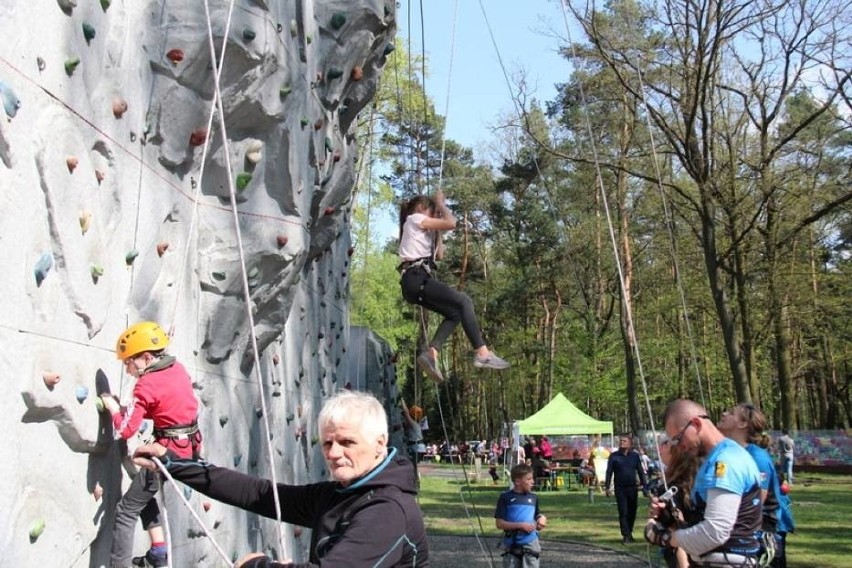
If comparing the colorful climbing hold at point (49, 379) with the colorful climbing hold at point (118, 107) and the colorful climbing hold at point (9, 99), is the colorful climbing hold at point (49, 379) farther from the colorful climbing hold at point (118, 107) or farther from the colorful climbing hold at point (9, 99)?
the colorful climbing hold at point (118, 107)

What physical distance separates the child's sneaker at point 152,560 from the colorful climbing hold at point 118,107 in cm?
268

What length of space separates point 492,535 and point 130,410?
14.3 metres

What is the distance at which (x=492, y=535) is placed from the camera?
19.4 m

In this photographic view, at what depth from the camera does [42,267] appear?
5.30m

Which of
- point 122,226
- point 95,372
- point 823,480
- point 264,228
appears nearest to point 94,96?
point 122,226

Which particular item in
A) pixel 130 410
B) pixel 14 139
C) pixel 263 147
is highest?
pixel 263 147

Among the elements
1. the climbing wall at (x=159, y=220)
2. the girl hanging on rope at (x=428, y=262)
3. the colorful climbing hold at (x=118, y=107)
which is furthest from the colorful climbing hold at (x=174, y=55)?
the girl hanging on rope at (x=428, y=262)

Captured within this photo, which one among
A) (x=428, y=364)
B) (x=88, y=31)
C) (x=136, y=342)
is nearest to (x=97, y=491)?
(x=136, y=342)

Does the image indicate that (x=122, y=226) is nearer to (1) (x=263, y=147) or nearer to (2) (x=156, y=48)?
(2) (x=156, y=48)

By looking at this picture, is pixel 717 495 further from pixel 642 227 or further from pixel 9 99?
pixel 642 227

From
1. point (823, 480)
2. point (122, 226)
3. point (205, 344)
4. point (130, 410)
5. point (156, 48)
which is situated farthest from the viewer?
point (823, 480)

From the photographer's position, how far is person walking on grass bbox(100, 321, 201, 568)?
19.4 ft

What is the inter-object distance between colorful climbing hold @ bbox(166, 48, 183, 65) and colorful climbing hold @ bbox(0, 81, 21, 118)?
2447 mm

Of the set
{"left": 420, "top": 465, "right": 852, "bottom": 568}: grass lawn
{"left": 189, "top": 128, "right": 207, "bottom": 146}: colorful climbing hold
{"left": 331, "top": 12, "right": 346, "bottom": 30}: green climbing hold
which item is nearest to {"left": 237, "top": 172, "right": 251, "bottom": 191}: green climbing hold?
{"left": 189, "top": 128, "right": 207, "bottom": 146}: colorful climbing hold
